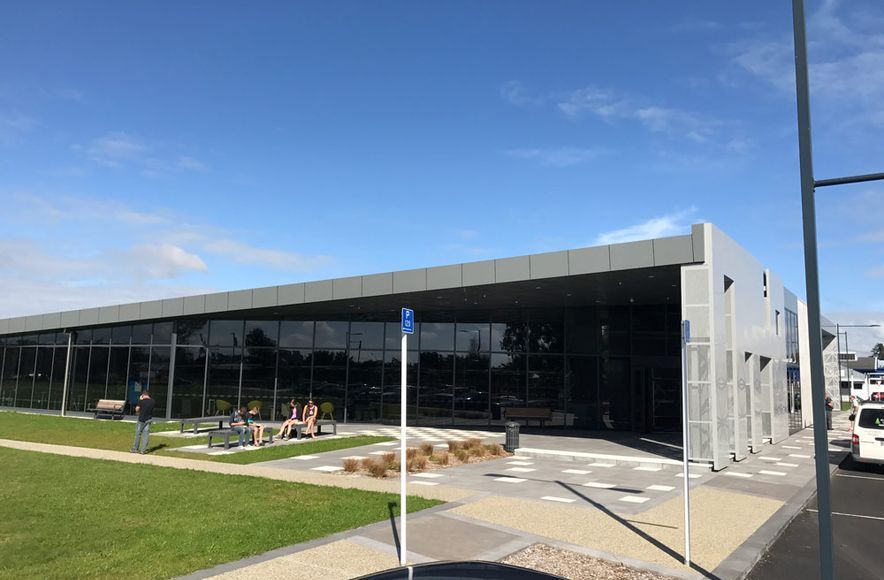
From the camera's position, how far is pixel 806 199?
5.49 meters

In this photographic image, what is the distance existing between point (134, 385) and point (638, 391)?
23.4 meters

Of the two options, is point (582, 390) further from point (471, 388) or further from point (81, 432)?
point (81, 432)

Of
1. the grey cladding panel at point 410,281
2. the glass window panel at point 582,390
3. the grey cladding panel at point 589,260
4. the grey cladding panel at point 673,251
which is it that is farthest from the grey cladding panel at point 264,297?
the grey cladding panel at point 673,251

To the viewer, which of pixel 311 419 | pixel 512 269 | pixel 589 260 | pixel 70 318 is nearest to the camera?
pixel 589 260

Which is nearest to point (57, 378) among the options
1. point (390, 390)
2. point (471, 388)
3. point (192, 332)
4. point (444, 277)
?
point (192, 332)

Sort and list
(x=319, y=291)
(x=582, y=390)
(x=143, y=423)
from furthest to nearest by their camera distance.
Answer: (x=582, y=390) < (x=319, y=291) < (x=143, y=423)

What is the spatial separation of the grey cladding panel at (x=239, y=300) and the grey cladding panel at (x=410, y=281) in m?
7.18

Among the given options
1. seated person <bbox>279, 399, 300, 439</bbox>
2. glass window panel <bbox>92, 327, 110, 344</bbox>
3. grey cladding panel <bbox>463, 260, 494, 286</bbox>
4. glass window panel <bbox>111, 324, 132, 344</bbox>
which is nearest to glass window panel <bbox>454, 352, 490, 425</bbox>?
seated person <bbox>279, 399, 300, 439</bbox>

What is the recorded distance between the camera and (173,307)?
26328 millimetres

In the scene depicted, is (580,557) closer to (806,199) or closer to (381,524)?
(381,524)

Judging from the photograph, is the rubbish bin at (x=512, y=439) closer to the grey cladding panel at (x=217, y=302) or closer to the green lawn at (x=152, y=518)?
the green lawn at (x=152, y=518)

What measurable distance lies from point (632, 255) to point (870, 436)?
25.0 feet

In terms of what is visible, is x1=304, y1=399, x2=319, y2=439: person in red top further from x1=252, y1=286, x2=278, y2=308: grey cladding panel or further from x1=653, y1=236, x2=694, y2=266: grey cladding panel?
x1=653, y1=236, x2=694, y2=266: grey cladding panel

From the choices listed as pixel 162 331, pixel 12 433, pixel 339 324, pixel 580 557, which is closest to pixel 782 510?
pixel 580 557
